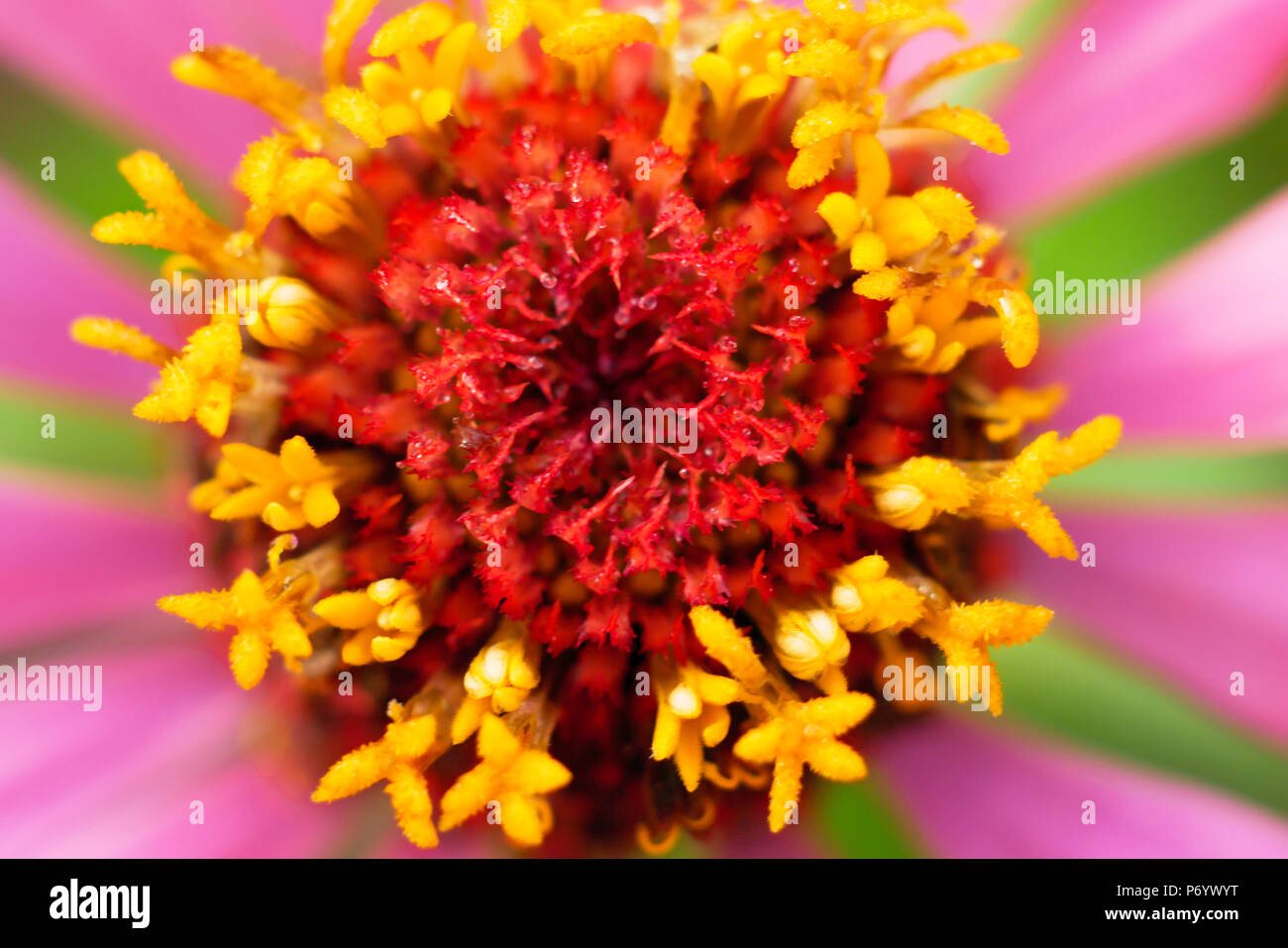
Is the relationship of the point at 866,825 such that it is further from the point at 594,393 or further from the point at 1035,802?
the point at 594,393

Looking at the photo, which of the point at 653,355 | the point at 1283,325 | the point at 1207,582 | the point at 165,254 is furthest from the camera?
the point at 165,254

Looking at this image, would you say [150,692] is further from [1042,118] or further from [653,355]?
[1042,118]

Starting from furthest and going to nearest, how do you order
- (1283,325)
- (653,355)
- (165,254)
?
(165,254) < (1283,325) < (653,355)

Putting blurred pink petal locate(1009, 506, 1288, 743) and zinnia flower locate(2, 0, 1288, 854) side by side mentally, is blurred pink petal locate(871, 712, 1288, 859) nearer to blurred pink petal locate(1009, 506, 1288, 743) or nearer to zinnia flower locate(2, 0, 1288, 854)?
blurred pink petal locate(1009, 506, 1288, 743)

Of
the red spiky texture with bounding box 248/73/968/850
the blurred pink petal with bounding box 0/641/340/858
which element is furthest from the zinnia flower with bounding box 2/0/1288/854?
the blurred pink petal with bounding box 0/641/340/858

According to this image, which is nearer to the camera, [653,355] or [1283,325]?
[653,355]

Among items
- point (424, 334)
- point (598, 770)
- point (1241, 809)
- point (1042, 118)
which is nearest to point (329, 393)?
point (424, 334)

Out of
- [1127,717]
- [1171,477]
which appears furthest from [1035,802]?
[1171,477]
